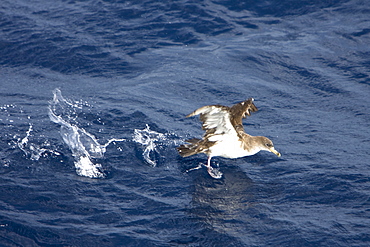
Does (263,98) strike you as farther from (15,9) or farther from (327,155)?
(15,9)

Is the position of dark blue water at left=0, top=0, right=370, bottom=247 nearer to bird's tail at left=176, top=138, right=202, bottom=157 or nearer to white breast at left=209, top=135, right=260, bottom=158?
bird's tail at left=176, top=138, right=202, bottom=157

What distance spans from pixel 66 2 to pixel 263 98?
25.5 feet

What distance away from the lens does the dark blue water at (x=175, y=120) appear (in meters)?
6.61

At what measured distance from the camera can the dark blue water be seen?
260 inches

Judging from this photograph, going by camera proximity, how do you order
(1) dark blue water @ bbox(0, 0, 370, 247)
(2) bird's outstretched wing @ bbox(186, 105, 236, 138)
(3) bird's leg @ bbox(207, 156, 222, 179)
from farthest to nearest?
(3) bird's leg @ bbox(207, 156, 222, 179) → (2) bird's outstretched wing @ bbox(186, 105, 236, 138) → (1) dark blue water @ bbox(0, 0, 370, 247)

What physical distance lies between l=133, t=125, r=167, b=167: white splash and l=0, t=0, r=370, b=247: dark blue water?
24mm

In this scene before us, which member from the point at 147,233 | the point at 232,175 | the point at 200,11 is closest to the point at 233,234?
the point at 147,233

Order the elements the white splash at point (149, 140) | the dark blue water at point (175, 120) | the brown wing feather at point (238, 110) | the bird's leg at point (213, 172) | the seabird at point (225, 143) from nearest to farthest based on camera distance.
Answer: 1. the dark blue water at point (175, 120)
2. the brown wing feather at point (238, 110)
3. the seabird at point (225, 143)
4. the bird's leg at point (213, 172)
5. the white splash at point (149, 140)

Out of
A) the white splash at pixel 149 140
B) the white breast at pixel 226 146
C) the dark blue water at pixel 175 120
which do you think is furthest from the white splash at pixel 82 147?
the white breast at pixel 226 146

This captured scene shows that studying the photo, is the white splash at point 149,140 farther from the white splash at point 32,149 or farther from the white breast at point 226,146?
the white splash at point 32,149

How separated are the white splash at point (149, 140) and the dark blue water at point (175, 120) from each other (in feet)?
0.08

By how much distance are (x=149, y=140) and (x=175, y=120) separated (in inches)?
50.0

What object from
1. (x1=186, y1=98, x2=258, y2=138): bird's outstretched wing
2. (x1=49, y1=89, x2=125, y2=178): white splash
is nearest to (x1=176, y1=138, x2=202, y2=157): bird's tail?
(x1=186, y1=98, x2=258, y2=138): bird's outstretched wing

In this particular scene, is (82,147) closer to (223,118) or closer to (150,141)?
(150,141)
